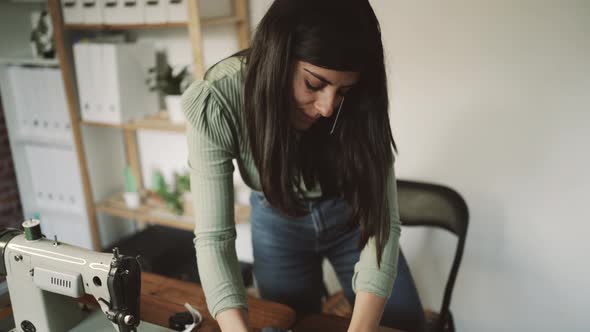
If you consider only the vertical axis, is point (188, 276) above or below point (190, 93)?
below

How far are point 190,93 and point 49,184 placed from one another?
206 cm

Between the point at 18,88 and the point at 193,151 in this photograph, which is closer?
the point at 193,151

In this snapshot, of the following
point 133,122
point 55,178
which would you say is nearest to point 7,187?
point 55,178

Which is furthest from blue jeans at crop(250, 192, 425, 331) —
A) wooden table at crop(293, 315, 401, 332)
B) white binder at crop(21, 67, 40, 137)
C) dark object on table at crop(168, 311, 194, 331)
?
white binder at crop(21, 67, 40, 137)

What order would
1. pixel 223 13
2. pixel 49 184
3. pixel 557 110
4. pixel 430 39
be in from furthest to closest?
pixel 49 184
pixel 223 13
pixel 430 39
pixel 557 110

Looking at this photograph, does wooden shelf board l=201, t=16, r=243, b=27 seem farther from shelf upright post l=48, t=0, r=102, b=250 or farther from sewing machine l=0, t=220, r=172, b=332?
sewing machine l=0, t=220, r=172, b=332

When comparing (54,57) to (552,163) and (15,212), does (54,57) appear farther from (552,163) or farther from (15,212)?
(552,163)

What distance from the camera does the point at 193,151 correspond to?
1.18 m

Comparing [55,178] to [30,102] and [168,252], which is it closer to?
[30,102]

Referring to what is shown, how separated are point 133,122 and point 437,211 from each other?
1524 millimetres

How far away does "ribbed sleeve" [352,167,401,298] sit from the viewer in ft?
4.02

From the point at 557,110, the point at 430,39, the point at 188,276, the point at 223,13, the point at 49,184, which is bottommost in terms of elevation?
the point at 188,276

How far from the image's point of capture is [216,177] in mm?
1170

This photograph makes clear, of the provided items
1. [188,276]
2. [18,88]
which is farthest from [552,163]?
[18,88]
